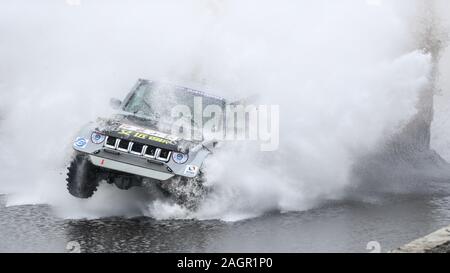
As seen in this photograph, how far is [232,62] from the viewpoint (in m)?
15.0

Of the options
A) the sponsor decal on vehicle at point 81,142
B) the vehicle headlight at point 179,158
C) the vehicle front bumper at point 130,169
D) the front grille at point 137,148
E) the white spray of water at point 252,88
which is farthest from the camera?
the white spray of water at point 252,88

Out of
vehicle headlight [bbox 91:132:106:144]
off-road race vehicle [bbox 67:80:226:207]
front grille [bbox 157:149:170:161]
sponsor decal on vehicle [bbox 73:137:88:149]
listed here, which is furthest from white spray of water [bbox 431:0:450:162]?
sponsor decal on vehicle [bbox 73:137:88:149]

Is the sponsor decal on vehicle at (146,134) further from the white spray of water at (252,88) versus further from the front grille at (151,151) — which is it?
the white spray of water at (252,88)

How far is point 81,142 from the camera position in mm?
10766

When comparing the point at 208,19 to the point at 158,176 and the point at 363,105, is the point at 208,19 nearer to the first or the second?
the point at 363,105

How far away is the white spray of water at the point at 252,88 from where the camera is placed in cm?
1163

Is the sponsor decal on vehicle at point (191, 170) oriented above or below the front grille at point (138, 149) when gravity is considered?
below

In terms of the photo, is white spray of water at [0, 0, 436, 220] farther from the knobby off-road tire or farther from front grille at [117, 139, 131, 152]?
front grille at [117, 139, 131, 152]

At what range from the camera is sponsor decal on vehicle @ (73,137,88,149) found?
10684 millimetres

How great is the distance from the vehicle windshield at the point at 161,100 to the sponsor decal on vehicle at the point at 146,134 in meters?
0.85

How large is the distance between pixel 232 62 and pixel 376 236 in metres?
5.94

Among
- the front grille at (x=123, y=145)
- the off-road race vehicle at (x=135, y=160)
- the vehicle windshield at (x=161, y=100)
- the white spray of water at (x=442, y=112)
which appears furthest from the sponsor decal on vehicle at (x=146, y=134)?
the white spray of water at (x=442, y=112)
